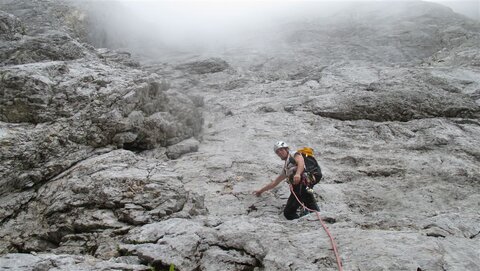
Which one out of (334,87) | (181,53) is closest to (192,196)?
(334,87)

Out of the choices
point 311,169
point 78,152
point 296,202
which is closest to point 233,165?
point 311,169

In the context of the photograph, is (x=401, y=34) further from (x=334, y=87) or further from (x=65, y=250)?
(x=65, y=250)

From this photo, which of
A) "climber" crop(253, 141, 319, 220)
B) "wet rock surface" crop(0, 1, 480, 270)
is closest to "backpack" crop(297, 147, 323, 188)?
"climber" crop(253, 141, 319, 220)

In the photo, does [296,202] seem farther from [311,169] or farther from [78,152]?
[78,152]

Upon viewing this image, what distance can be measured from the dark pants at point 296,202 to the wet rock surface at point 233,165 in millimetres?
347

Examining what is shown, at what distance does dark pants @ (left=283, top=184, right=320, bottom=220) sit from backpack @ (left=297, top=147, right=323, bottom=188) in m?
0.25

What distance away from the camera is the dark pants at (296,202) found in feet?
29.5

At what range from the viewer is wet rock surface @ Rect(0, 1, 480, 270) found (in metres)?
6.68

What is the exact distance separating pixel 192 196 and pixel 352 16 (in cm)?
2611

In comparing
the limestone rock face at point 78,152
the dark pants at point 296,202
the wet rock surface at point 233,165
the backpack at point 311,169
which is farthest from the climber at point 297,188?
the limestone rock face at point 78,152

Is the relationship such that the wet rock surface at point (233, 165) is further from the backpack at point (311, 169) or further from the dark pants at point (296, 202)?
the backpack at point (311, 169)

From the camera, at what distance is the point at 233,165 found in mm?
11977

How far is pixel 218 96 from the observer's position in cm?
1917

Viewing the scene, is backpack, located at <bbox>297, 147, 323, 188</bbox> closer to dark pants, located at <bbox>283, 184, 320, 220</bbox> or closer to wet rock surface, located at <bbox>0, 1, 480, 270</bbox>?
dark pants, located at <bbox>283, 184, 320, 220</bbox>
